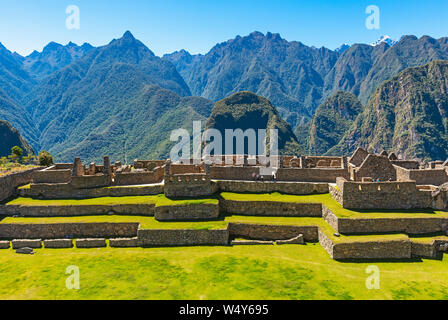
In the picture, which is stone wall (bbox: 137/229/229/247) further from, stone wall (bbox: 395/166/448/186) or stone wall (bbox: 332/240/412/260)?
stone wall (bbox: 395/166/448/186)

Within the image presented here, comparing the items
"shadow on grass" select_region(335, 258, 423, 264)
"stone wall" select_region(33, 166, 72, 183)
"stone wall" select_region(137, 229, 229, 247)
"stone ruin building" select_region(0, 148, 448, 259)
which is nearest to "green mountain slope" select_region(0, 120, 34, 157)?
"stone wall" select_region(33, 166, 72, 183)

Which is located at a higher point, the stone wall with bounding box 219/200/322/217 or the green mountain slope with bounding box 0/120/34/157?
the green mountain slope with bounding box 0/120/34/157

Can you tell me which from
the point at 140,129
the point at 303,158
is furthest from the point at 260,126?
the point at 303,158

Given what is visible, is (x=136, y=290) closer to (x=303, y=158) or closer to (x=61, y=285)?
(x=61, y=285)

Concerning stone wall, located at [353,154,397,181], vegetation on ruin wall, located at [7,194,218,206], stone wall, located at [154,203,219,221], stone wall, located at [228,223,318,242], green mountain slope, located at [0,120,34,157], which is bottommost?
stone wall, located at [228,223,318,242]

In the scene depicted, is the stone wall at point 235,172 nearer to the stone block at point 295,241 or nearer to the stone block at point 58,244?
the stone block at point 295,241

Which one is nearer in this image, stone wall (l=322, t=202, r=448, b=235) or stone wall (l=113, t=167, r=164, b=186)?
stone wall (l=322, t=202, r=448, b=235)
